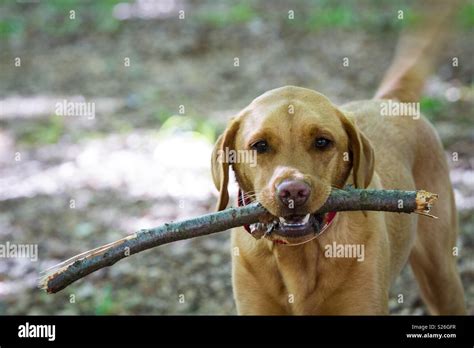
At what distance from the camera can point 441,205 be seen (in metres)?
4.45

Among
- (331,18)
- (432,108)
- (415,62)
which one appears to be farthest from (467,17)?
(415,62)

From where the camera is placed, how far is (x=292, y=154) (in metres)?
3.38

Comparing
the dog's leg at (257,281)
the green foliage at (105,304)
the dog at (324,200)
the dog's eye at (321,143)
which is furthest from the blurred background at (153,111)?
the dog's eye at (321,143)

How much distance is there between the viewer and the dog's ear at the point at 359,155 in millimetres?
3601

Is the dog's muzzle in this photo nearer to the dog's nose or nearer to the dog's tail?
the dog's nose

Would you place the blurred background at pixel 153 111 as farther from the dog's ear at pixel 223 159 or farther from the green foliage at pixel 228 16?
the dog's ear at pixel 223 159

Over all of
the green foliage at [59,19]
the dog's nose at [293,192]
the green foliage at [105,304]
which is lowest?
the green foliage at [105,304]

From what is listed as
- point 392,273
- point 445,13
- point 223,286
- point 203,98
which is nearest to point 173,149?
point 203,98

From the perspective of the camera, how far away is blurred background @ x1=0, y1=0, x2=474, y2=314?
5.59 meters

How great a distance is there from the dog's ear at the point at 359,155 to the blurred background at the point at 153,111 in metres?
1.83

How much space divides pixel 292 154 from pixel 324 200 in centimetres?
25

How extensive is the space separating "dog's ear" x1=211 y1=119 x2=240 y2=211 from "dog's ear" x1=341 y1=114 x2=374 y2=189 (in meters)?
0.51

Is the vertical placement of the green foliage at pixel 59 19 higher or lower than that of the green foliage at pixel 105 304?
higher

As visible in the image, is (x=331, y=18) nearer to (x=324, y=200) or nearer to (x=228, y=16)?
(x=228, y=16)
